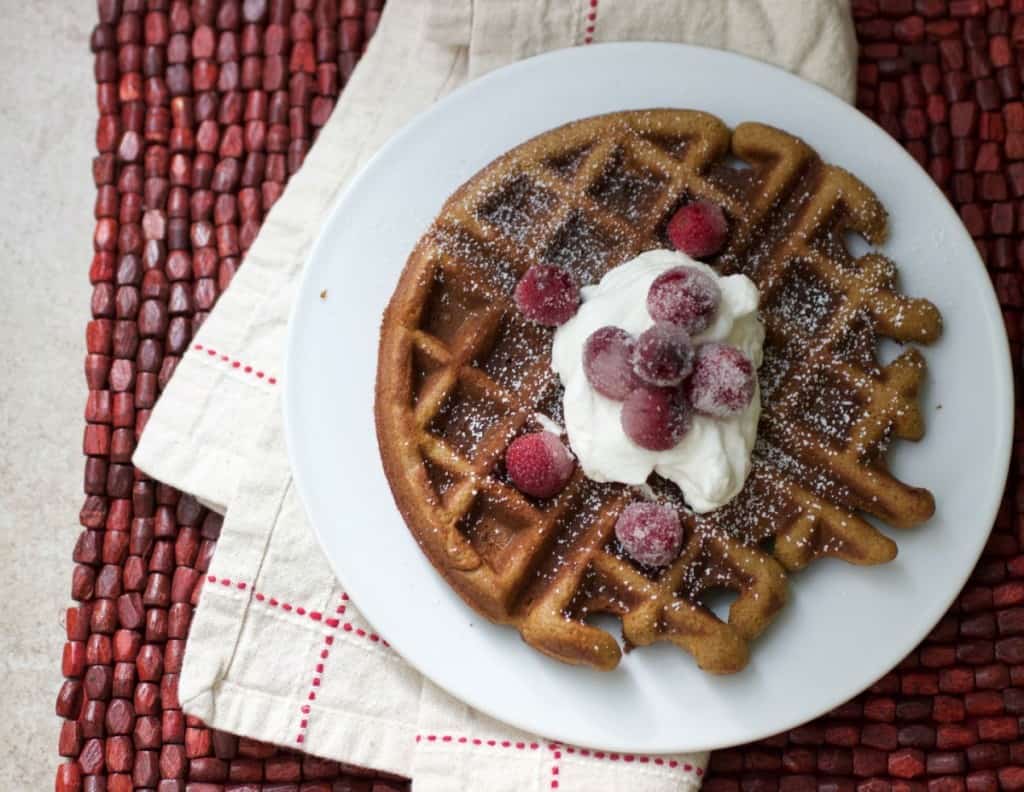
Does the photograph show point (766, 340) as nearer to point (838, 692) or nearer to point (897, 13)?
point (838, 692)

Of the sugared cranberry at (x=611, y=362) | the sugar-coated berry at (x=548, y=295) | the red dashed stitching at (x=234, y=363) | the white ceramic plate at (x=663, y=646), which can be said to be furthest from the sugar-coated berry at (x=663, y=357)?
the red dashed stitching at (x=234, y=363)

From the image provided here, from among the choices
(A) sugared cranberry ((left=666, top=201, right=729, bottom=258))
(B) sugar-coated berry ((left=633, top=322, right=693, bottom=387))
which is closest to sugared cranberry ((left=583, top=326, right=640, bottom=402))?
(B) sugar-coated berry ((left=633, top=322, right=693, bottom=387))

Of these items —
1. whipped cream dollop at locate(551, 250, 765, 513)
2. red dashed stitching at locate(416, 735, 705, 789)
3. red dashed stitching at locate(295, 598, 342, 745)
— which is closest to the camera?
whipped cream dollop at locate(551, 250, 765, 513)

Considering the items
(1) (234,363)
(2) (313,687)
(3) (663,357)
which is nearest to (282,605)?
(2) (313,687)

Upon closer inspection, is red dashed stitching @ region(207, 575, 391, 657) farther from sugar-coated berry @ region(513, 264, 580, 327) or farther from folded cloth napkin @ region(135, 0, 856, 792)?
sugar-coated berry @ region(513, 264, 580, 327)

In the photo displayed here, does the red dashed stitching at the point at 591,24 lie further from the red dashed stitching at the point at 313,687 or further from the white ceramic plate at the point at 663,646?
the red dashed stitching at the point at 313,687

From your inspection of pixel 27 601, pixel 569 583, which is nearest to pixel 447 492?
pixel 569 583

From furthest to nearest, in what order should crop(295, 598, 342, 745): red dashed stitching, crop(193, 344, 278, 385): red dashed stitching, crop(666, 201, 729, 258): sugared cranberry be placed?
crop(193, 344, 278, 385): red dashed stitching < crop(295, 598, 342, 745): red dashed stitching < crop(666, 201, 729, 258): sugared cranberry
